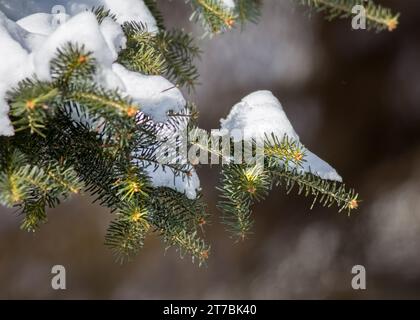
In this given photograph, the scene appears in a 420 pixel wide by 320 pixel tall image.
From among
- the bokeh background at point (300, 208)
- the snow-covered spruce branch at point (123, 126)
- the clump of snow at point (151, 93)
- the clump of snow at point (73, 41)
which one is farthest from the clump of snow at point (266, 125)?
the bokeh background at point (300, 208)

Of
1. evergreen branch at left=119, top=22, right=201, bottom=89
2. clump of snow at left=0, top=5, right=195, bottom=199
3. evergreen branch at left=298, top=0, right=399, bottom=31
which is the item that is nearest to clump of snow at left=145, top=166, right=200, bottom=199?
clump of snow at left=0, top=5, right=195, bottom=199

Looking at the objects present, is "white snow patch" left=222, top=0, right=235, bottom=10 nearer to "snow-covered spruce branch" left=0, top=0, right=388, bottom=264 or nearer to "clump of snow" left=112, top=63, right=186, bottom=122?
"snow-covered spruce branch" left=0, top=0, right=388, bottom=264

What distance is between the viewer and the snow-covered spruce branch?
499mm

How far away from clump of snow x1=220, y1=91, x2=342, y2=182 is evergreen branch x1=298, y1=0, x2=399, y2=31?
17 cm

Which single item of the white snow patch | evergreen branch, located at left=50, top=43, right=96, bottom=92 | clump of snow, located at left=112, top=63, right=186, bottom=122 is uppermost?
the white snow patch

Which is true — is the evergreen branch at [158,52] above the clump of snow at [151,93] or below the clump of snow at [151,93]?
above

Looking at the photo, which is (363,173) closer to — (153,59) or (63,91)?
(153,59)

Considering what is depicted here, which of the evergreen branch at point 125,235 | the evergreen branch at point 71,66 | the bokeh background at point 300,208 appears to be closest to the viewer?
the evergreen branch at point 71,66

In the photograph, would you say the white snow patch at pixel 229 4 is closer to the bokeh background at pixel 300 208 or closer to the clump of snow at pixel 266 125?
the clump of snow at pixel 266 125

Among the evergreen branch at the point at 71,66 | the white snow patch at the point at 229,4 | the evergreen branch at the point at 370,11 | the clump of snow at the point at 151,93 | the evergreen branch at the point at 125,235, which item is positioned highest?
the white snow patch at the point at 229,4

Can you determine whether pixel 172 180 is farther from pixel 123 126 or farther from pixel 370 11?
pixel 370 11

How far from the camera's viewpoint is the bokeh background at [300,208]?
74.1 inches
